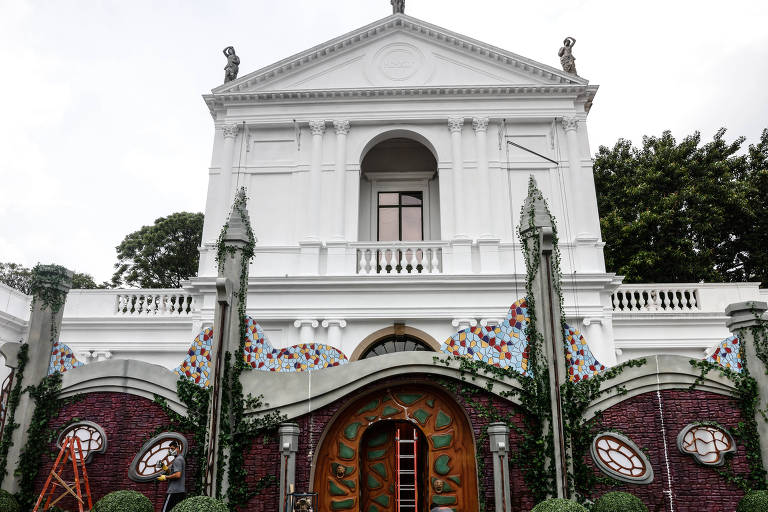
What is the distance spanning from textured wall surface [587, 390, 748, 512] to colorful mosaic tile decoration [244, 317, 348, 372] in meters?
4.57

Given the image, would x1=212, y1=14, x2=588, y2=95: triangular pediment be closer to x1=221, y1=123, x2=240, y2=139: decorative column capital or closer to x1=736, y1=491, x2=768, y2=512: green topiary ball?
x1=221, y1=123, x2=240, y2=139: decorative column capital

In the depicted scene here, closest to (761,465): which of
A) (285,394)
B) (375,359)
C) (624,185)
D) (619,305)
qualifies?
(375,359)

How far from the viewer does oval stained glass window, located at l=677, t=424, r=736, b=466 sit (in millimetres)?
9102

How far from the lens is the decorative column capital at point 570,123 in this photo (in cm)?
1944

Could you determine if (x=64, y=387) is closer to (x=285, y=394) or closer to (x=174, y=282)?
(x=285, y=394)

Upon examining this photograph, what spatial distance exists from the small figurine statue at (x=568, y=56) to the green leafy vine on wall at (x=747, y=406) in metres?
13.3

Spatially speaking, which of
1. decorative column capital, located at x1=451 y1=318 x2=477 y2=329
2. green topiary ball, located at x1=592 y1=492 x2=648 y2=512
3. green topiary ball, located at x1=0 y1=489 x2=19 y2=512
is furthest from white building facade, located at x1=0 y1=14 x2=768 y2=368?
green topiary ball, located at x1=592 y1=492 x2=648 y2=512

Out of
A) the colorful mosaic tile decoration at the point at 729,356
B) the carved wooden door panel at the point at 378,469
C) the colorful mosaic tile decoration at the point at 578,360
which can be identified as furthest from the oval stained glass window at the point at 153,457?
the colorful mosaic tile decoration at the point at 729,356

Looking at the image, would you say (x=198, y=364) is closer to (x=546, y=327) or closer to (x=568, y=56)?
(x=546, y=327)

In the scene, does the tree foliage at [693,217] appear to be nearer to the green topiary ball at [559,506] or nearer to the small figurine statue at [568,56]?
the small figurine statue at [568,56]

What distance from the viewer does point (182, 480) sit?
910 cm

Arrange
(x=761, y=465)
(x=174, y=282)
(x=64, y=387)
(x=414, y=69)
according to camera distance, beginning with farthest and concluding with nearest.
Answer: (x=174, y=282) < (x=414, y=69) < (x=64, y=387) < (x=761, y=465)

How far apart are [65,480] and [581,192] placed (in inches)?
601

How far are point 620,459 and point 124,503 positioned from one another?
23.4 ft
